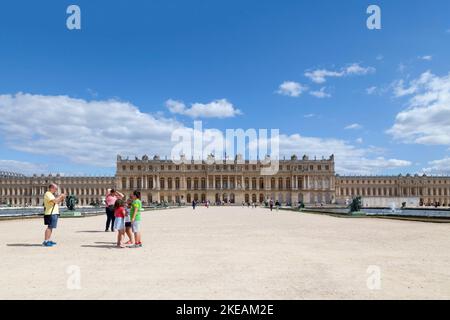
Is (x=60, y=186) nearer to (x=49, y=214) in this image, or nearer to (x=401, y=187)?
(x=401, y=187)

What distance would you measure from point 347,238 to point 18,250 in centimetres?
964

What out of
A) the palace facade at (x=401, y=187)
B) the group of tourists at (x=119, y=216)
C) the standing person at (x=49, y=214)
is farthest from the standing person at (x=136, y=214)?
the palace facade at (x=401, y=187)

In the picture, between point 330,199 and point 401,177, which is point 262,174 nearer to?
point 330,199

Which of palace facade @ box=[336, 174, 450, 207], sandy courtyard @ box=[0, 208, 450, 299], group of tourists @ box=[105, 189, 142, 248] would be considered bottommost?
palace facade @ box=[336, 174, 450, 207]

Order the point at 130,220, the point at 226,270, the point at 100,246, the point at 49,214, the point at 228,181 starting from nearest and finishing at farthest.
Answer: the point at 226,270 < the point at 49,214 < the point at 100,246 < the point at 130,220 < the point at 228,181

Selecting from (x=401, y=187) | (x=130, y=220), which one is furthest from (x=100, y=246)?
(x=401, y=187)

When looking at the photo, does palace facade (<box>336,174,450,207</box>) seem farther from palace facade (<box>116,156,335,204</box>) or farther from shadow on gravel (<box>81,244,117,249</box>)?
shadow on gravel (<box>81,244,117,249</box>)

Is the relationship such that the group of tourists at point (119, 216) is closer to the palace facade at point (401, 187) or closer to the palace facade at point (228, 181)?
the palace facade at point (228, 181)

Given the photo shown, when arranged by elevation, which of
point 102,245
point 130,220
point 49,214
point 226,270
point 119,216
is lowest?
point 102,245

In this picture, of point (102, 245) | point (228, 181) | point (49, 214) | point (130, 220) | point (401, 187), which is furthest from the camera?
point (401, 187)

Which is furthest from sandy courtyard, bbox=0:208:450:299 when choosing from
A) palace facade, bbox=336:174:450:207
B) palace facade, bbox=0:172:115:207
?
palace facade, bbox=0:172:115:207

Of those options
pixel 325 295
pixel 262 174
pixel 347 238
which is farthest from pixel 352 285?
pixel 262 174
